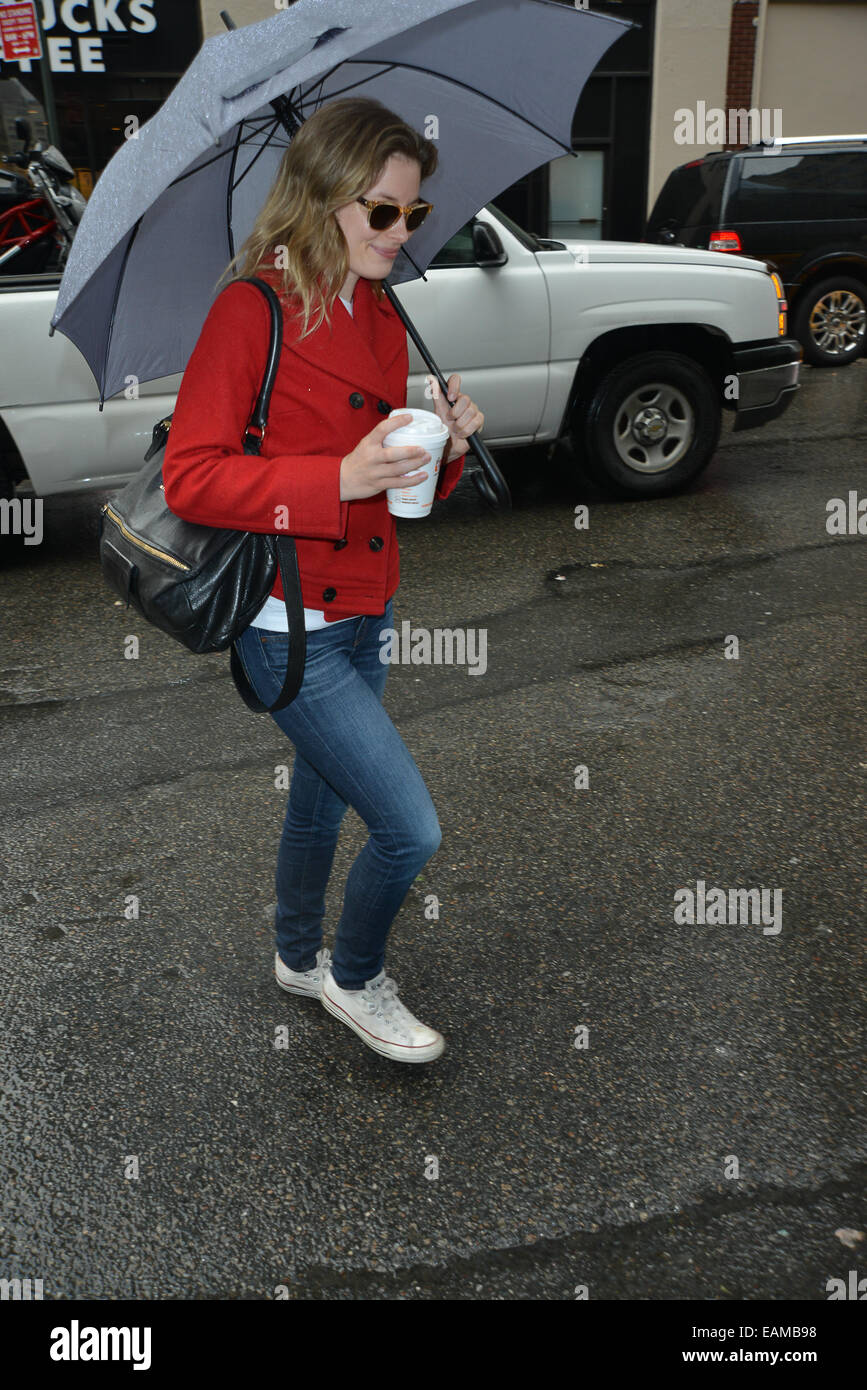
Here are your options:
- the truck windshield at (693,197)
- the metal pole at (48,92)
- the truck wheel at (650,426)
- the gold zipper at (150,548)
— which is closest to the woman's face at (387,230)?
the gold zipper at (150,548)

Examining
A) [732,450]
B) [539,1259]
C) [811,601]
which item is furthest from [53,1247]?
[732,450]

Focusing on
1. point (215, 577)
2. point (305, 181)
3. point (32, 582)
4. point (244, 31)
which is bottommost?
point (32, 582)

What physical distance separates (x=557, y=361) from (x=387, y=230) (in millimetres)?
4978

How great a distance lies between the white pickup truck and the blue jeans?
164 inches

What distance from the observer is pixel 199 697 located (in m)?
4.95

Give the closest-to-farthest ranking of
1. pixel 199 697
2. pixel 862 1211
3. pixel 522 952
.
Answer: pixel 862 1211
pixel 522 952
pixel 199 697

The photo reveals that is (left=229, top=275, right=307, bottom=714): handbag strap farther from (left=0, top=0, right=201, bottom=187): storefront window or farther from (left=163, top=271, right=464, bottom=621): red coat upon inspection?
(left=0, top=0, right=201, bottom=187): storefront window

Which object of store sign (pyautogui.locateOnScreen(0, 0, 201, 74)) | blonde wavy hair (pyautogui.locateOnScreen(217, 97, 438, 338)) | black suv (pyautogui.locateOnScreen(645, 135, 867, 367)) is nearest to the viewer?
blonde wavy hair (pyautogui.locateOnScreen(217, 97, 438, 338))

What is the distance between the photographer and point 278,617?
242 cm

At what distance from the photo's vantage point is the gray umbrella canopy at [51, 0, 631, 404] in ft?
6.88

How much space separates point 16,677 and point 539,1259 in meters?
3.71

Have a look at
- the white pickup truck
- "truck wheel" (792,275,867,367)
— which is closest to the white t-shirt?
the white pickup truck

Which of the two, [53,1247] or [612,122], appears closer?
[53,1247]

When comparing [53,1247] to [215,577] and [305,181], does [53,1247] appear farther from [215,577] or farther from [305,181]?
[305,181]
